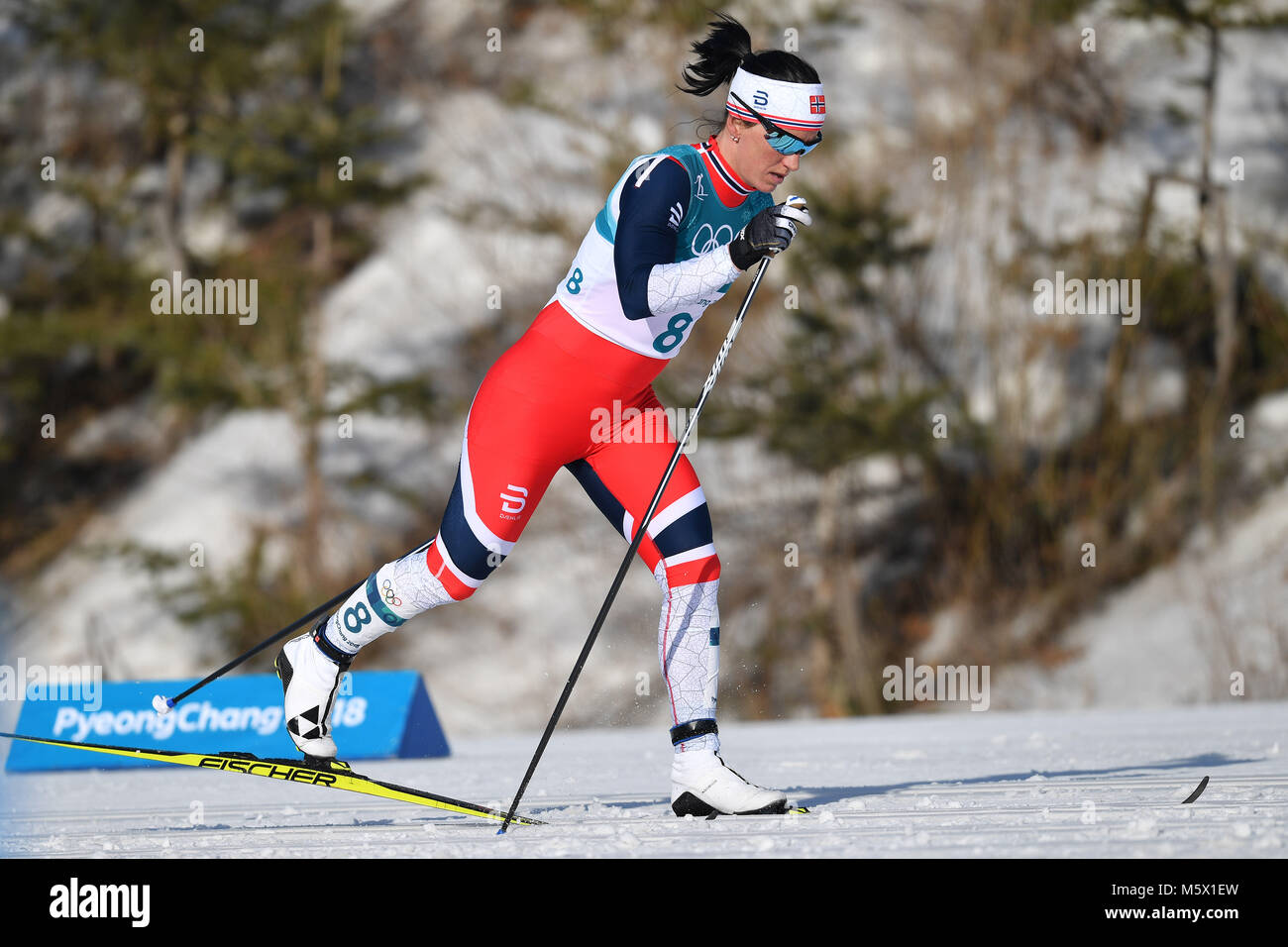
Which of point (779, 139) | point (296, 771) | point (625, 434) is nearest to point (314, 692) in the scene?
point (296, 771)

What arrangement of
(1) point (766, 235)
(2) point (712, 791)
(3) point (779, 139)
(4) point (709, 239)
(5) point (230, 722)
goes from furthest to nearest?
(5) point (230, 722) → (4) point (709, 239) → (3) point (779, 139) → (2) point (712, 791) → (1) point (766, 235)

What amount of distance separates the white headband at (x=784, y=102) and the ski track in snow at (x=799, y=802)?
167 cm

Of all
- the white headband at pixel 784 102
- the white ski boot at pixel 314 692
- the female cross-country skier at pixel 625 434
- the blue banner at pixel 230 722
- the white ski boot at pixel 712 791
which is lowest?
the blue banner at pixel 230 722

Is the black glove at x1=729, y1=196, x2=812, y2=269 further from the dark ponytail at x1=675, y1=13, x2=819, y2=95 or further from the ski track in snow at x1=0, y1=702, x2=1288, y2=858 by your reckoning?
the ski track in snow at x1=0, y1=702, x2=1288, y2=858

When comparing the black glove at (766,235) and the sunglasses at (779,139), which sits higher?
the sunglasses at (779,139)

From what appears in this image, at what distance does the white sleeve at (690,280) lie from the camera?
3352 mm

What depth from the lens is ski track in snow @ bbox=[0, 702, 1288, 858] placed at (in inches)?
105

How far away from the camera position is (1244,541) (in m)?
13.3

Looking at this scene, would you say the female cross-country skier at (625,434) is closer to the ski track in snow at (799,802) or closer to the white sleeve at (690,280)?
the white sleeve at (690,280)

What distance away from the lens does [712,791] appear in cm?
348

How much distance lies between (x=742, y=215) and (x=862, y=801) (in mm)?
1517

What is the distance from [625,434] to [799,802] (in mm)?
1033

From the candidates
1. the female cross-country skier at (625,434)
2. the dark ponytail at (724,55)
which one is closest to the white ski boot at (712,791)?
the female cross-country skier at (625,434)

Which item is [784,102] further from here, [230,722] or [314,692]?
[230,722]
